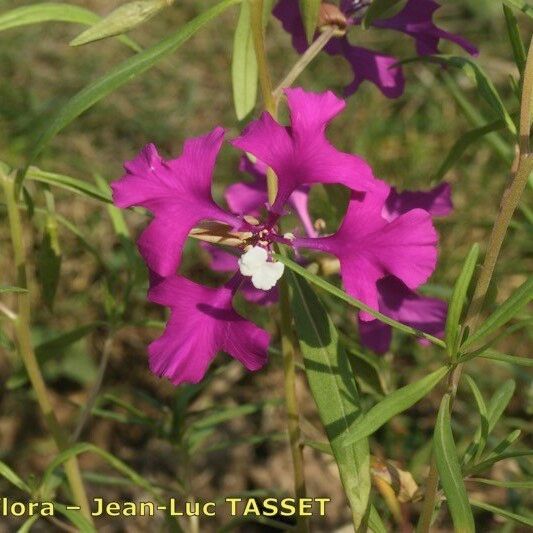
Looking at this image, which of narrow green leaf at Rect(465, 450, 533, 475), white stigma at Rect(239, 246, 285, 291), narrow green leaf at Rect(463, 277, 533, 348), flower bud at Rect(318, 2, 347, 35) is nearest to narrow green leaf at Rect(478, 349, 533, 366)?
narrow green leaf at Rect(463, 277, 533, 348)

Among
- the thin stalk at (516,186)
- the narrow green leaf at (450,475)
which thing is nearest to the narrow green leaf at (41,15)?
the thin stalk at (516,186)

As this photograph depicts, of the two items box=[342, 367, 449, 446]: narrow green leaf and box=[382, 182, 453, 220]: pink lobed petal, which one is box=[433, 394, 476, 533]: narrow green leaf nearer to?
box=[342, 367, 449, 446]: narrow green leaf

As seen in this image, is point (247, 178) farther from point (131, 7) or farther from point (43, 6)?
point (131, 7)

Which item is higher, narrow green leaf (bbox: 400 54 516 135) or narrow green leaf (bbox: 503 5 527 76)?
narrow green leaf (bbox: 503 5 527 76)

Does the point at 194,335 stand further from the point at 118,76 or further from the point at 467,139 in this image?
the point at 467,139

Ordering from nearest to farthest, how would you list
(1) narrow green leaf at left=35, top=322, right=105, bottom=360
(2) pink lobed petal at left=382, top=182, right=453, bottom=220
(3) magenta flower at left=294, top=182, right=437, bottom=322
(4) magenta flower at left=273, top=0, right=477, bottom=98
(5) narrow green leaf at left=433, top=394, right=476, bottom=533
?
(5) narrow green leaf at left=433, top=394, right=476, bottom=533 → (3) magenta flower at left=294, top=182, right=437, bottom=322 → (4) magenta flower at left=273, top=0, right=477, bottom=98 → (2) pink lobed petal at left=382, top=182, right=453, bottom=220 → (1) narrow green leaf at left=35, top=322, right=105, bottom=360

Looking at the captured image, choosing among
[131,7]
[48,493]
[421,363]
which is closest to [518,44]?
[131,7]

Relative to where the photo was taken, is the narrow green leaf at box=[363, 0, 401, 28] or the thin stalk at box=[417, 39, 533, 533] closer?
the thin stalk at box=[417, 39, 533, 533]
